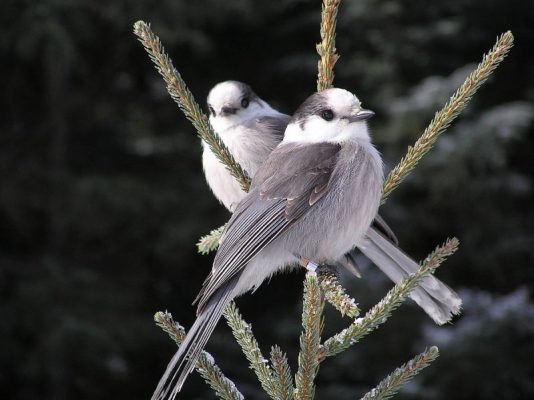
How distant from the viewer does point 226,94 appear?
290 centimetres

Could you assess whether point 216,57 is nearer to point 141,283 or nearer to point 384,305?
point 141,283

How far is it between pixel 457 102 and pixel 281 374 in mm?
696

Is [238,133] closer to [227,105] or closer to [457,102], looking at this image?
[227,105]

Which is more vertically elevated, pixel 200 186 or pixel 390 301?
pixel 200 186

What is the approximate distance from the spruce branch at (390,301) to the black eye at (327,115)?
1.87 feet

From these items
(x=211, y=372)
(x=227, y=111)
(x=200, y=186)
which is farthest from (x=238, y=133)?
(x=200, y=186)

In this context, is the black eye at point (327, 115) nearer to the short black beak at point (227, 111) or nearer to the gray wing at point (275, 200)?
the gray wing at point (275, 200)

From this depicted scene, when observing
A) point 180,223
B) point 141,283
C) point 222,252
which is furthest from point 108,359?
point 222,252

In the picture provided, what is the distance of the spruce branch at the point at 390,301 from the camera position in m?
1.51

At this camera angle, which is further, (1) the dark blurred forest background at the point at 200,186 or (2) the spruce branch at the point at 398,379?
(1) the dark blurred forest background at the point at 200,186

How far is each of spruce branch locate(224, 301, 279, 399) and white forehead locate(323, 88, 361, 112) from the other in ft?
1.93

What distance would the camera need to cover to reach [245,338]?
1605 millimetres

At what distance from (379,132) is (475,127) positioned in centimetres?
75

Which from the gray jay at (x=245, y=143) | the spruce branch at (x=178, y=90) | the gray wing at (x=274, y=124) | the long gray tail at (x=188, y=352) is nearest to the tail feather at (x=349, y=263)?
the gray jay at (x=245, y=143)
